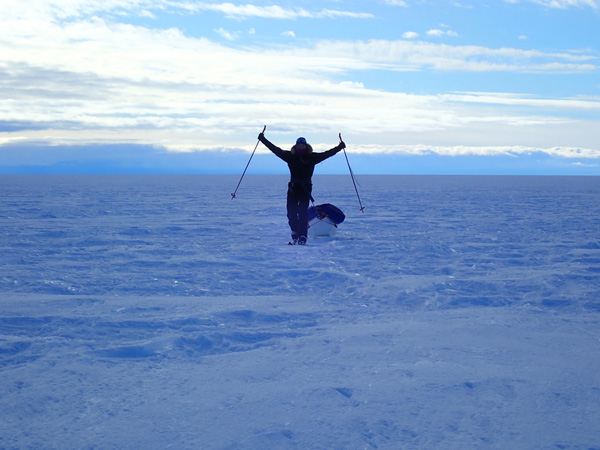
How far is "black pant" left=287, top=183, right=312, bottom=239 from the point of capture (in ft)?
39.5

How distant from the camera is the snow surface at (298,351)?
3674 mm

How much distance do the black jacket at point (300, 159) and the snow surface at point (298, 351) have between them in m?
1.79

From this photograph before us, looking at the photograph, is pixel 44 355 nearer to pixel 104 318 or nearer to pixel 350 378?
pixel 104 318

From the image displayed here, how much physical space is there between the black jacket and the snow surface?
5.87ft

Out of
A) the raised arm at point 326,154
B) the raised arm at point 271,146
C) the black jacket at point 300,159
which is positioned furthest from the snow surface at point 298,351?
the raised arm at point 271,146

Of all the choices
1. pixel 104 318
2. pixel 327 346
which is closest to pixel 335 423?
pixel 327 346

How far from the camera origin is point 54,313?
6430 millimetres

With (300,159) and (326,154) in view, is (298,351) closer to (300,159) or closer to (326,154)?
(300,159)

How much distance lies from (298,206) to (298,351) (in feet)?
23.6

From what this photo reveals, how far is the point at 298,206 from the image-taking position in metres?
12.2

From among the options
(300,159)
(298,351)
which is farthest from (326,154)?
(298,351)

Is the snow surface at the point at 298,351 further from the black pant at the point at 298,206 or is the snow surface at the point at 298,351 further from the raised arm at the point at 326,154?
the raised arm at the point at 326,154

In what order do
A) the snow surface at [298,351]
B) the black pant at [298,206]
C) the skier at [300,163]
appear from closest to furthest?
the snow surface at [298,351]
the skier at [300,163]
the black pant at [298,206]

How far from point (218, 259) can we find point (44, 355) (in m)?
5.34
